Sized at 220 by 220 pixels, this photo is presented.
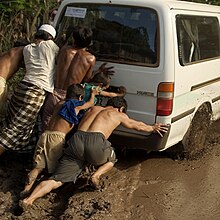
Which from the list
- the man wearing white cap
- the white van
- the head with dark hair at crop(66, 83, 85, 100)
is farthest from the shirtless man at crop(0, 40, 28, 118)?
the head with dark hair at crop(66, 83, 85, 100)

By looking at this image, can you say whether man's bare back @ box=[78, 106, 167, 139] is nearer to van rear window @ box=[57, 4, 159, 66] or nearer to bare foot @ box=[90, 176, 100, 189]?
bare foot @ box=[90, 176, 100, 189]

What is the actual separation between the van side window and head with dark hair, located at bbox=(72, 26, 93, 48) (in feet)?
3.27

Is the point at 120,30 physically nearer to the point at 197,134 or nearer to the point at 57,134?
the point at 57,134

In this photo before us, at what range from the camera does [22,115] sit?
522cm

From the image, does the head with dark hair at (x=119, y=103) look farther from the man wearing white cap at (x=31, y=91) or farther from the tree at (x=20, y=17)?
the tree at (x=20, y=17)

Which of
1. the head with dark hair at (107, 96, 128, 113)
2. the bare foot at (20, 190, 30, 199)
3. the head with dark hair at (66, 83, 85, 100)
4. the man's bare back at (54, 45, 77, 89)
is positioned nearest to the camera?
the bare foot at (20, 190, 30, 199)

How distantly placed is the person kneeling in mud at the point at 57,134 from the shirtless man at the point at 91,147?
0.41 ft

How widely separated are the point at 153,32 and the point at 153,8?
0.26 m

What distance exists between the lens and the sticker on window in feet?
18.1

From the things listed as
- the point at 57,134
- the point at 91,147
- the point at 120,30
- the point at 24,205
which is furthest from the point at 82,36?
the point at 24,205

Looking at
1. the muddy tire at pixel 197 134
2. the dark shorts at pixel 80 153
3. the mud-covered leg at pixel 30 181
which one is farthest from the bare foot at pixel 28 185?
the muddy tire at pixel 197 134

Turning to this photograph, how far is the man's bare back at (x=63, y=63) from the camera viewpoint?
203 inches

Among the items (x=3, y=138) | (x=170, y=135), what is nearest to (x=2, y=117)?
(x=3, y=138)

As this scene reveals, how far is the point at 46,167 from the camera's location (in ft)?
16.0
